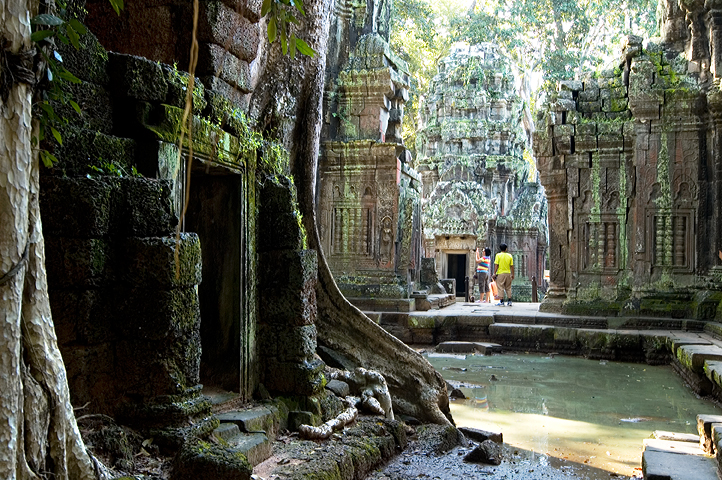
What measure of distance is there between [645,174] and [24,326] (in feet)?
36.0

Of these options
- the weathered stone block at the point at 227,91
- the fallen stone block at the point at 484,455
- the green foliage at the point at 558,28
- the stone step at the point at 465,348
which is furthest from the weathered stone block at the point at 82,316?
the green foliage at the point at 558,28

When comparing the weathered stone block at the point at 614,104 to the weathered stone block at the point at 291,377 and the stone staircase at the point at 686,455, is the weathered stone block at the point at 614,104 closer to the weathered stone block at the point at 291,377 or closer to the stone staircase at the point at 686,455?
the stone staircase at the point at 686,455

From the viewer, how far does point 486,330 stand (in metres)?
11.7

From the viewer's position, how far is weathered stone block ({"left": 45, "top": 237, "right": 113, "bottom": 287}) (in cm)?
313

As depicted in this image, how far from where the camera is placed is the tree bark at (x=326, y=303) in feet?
19.3

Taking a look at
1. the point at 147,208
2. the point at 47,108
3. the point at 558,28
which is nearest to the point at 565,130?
the point at 147,208

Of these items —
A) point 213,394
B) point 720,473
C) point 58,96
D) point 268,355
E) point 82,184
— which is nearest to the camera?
point 58,96

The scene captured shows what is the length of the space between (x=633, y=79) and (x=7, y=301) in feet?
37.3

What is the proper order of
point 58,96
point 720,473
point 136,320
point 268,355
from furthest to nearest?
point 268,355 → point 720,473 → point 136,320 → point 58,96

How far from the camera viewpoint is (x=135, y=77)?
11.8ft

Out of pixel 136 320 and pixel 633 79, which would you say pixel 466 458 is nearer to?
pixel 136 320

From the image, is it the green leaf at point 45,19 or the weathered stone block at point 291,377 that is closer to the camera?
the green leaf at point 45,19

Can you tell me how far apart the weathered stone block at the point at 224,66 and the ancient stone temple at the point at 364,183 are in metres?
6.95

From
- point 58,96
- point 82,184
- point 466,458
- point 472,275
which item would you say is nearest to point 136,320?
point 82,184
